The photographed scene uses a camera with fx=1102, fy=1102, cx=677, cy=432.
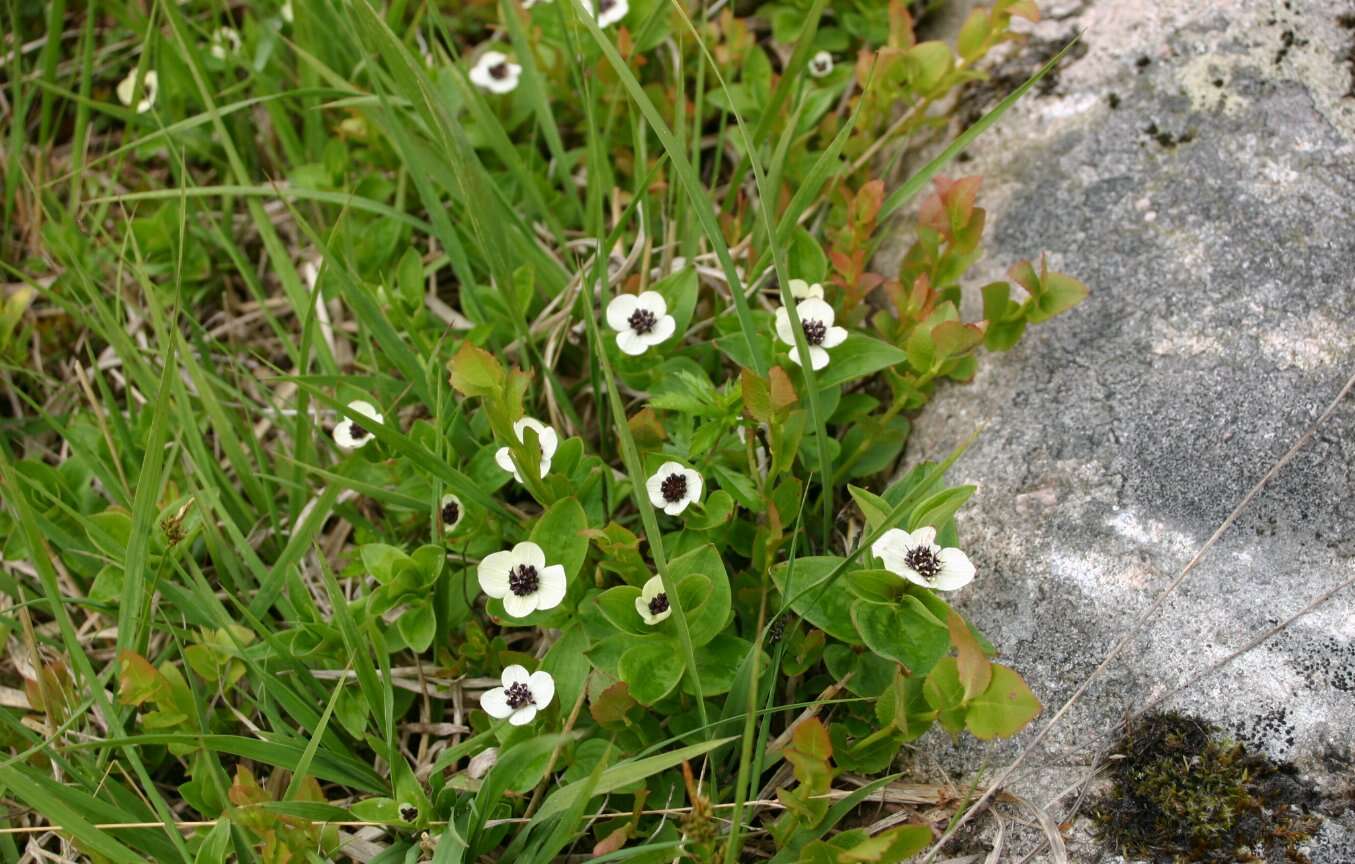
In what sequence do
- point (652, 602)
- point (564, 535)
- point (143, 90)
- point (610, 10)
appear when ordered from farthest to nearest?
point (143, 90) → point (610, 10) → point (564, 535) → point (652, 602)

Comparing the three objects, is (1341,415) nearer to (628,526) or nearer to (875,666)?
(875,666)

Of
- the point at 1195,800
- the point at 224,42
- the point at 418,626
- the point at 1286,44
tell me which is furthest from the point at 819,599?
the point at 224,42

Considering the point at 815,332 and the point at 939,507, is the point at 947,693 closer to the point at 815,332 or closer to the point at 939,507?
the point at 939,507

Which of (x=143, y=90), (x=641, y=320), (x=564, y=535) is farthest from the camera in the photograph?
(x=143, y=90)

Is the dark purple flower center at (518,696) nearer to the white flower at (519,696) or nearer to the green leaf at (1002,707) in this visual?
the white flower at (519,696)

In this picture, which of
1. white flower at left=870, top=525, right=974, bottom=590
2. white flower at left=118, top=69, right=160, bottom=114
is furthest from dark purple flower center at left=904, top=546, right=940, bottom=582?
white flower at left=118, top=69, right=160, bottom=114

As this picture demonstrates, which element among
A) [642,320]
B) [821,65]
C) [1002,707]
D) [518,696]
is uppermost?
[821,65]

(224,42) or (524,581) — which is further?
(224,42)

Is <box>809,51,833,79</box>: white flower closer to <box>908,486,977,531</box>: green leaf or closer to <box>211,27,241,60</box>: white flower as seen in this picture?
<box>908,486,977,531</box>: green leaf
